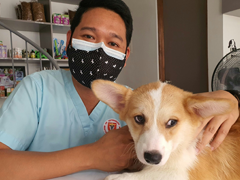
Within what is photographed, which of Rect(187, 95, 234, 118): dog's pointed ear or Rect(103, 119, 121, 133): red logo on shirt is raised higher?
Rect(187, 95, 234, 118): dog's pointed ear

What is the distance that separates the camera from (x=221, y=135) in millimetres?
845

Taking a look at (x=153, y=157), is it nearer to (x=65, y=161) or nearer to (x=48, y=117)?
(x=65, y=161)

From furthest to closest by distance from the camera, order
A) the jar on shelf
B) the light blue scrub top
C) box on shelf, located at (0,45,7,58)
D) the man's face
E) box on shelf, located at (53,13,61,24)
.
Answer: box on shelf, located at (53,13,61,24), the jar on shelf, box on shelf, located at (0,45,7,58), the man's face, the light blue scrub top

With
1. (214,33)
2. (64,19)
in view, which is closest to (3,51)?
(64,19)

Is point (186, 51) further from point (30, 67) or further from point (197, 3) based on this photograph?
point (30, 67)

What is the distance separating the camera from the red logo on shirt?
116 cm

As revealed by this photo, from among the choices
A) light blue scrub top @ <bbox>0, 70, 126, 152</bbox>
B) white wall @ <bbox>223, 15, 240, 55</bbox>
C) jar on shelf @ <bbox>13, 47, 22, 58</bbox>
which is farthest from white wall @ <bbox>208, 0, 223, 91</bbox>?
jar on shelf @ <bbox>13, 47, 22, 58</bbox>

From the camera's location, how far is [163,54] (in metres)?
3.17

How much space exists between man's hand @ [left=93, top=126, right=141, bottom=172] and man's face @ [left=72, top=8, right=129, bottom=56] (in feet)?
1.92

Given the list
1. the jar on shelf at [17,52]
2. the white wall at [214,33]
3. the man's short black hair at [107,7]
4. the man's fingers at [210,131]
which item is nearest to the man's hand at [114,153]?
the man's fingers at [210,131]

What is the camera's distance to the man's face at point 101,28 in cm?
112

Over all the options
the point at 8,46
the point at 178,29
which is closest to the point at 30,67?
the point at 8,46

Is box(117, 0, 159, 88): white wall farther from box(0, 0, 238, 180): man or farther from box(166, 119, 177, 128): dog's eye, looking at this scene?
box(166, 119, 177, 128): dog's eye

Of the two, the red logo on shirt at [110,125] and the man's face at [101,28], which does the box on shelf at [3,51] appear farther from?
the red logo on shirt at [110,125]
